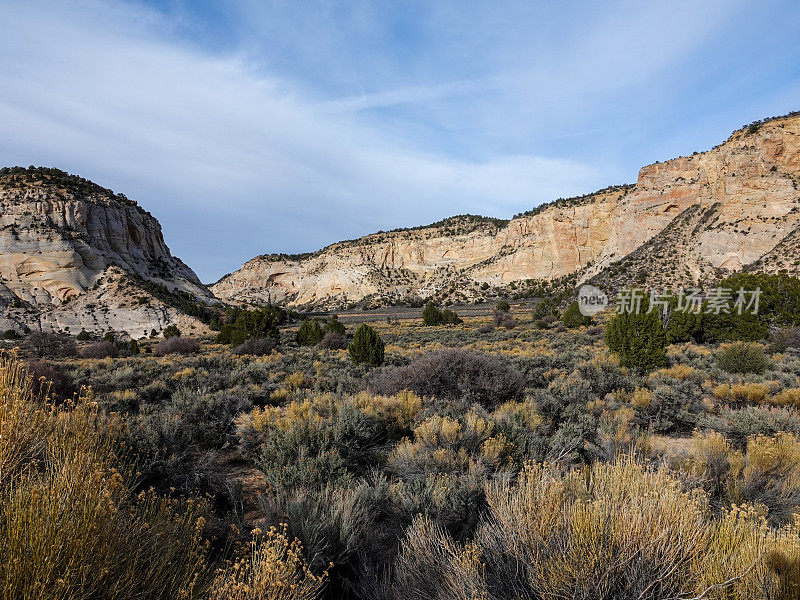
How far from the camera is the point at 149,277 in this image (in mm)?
54969

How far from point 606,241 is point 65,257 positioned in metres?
80.7

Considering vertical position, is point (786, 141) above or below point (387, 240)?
above

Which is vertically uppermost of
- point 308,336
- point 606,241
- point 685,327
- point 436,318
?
point 606,241

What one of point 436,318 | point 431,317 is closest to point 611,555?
point 431,317

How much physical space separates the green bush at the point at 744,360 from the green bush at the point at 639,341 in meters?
1.36

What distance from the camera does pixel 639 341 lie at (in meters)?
11.2

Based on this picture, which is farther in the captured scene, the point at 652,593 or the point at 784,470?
the point at 784,470

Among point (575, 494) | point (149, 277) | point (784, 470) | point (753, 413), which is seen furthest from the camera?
point (149, 277)

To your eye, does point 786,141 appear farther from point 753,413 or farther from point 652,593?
point 652,593

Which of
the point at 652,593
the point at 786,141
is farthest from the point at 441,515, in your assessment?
the point at 786,141

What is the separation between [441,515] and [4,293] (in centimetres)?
5855

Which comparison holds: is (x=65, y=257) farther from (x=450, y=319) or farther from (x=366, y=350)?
(x=366, y=350)

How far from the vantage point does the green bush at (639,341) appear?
1088 centimetres

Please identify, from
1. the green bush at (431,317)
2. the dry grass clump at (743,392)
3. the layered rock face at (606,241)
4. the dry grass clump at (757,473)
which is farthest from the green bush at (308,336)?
the layered rock face at (606,241)
